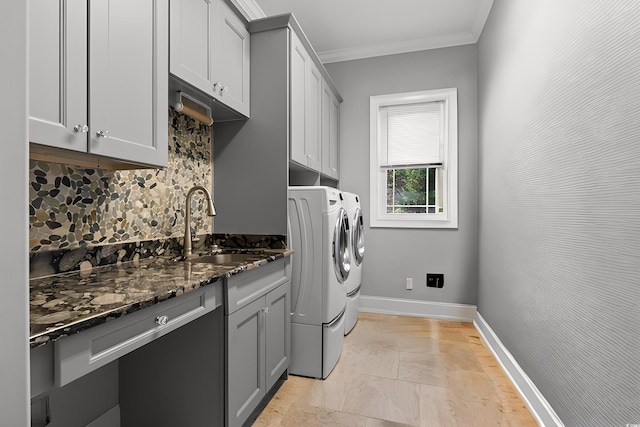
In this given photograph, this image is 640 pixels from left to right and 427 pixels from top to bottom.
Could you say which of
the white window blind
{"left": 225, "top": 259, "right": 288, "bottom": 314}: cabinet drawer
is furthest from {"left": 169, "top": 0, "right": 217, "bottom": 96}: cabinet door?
the white window blind

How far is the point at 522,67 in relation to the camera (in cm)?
211

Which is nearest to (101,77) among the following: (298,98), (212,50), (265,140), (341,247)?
(212,50)

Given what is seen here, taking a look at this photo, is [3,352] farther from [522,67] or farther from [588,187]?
[522,67]

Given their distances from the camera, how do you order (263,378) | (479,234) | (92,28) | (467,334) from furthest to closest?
(479,234), (467,334), (263,378), (92,28)

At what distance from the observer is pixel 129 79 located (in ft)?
Result: 4.40

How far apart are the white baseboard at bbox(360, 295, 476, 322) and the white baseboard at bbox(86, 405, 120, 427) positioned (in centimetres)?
259

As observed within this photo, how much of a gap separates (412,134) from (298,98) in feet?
5.54

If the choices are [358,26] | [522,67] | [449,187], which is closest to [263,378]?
[522,67]

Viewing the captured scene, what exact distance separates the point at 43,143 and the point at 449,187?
334cm

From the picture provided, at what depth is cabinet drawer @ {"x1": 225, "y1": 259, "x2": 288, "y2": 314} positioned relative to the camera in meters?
1.55

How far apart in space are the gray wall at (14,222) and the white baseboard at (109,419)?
117 centimetres

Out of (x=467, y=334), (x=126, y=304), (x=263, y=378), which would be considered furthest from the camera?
(x=467, y=334)

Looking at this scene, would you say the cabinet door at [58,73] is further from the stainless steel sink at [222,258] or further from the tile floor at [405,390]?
the tile floor at [405,390]

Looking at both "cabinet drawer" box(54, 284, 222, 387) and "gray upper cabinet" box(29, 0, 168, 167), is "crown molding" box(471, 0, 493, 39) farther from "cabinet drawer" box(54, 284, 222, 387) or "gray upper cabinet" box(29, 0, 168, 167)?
"cabinet drawer" box(54, 284, 222, 387)
